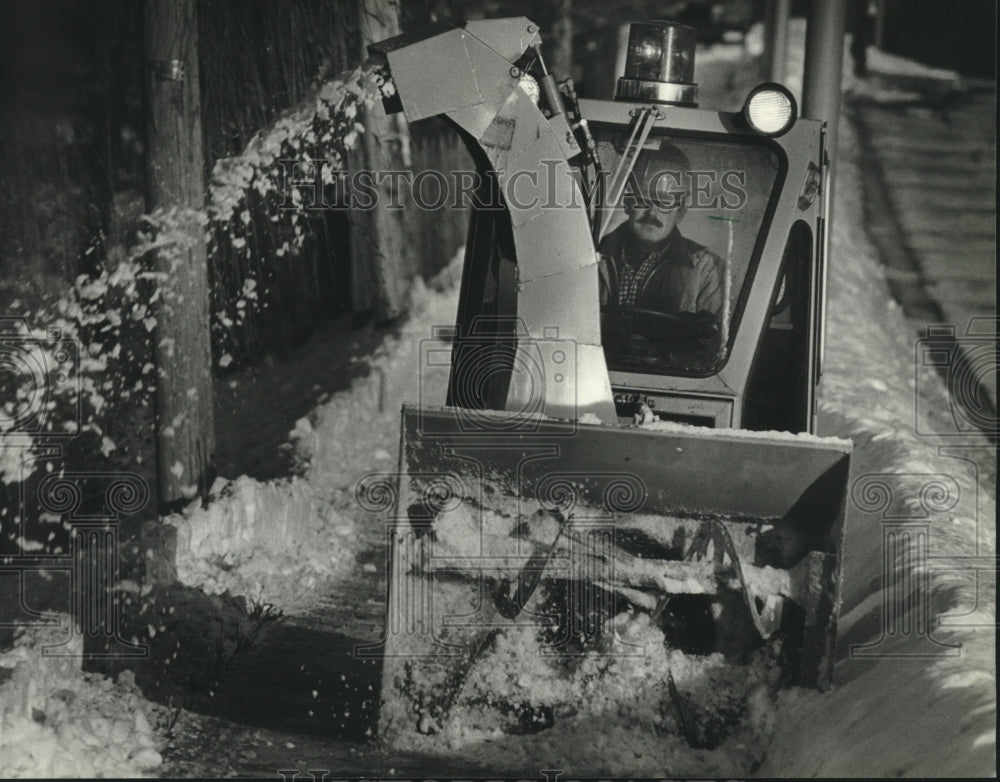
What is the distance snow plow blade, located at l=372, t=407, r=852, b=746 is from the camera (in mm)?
4871

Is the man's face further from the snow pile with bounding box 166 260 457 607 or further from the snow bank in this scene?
the snow pile with bounding box 166 260 457 607

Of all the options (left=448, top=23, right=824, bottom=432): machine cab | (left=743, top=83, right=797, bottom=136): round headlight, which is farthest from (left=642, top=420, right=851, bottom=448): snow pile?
(left=743, top=83, right=797, bottom=136): round headlight

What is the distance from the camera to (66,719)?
15.3 ft

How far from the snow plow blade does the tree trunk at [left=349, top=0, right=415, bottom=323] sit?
423cm

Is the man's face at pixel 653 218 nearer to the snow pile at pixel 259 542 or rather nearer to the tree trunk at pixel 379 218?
the snow pile at pixel 259 542

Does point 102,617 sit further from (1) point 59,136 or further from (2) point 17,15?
(2) point 17,15

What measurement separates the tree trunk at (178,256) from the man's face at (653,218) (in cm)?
224

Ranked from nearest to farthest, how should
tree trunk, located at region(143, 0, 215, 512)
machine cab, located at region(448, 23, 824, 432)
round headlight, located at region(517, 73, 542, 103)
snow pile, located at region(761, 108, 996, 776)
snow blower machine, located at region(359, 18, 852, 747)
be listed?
snow pile, located at region(761, 108, 996, 776) < snow blower machine, located at region(359, 18, 852, 747) < round headlight, located at region(517, 73, 542, 103) < machine cab, located at region(448, 23, 824, 432) < tree trunk, located at region(143, 0, 215, 512)

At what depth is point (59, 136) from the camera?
820 cm

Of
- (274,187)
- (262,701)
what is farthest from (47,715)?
(274,187)

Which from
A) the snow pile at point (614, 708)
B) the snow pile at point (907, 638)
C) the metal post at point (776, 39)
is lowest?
the snow pile at point (614, 708)

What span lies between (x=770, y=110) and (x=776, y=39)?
1081 centimetres

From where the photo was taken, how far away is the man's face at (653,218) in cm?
570

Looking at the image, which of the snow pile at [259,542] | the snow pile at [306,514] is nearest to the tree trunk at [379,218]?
the snow pile at [306,514]
